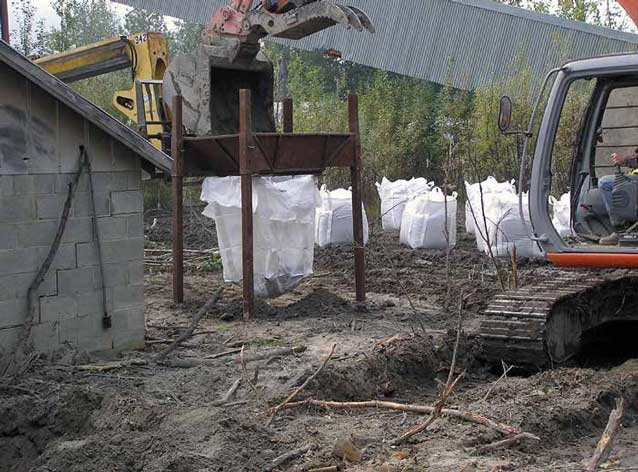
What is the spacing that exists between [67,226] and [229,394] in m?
2.23

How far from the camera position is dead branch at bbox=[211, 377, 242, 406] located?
6.22m

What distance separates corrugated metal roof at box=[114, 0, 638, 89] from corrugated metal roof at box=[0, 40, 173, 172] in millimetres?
15145

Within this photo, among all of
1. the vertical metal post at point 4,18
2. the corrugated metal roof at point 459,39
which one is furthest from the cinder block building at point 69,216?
the corrugated metal roof at point 459,39

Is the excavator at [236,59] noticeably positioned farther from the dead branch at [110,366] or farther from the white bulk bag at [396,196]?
the white bulk bag at [396,196]

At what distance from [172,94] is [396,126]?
13268 mm

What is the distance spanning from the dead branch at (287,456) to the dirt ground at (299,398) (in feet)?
0.07

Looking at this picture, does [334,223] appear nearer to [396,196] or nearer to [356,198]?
[396,196]

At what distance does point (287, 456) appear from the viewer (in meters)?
5.14

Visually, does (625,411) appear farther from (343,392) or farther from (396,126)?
(396,126)

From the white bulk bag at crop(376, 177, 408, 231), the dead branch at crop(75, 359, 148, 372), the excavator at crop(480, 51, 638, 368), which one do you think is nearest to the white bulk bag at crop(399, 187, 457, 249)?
the white bulk bag at crop(376, 177, 408, 231)

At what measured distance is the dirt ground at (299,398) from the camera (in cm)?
523

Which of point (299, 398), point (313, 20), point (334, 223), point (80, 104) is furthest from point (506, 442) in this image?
point (334, 223)

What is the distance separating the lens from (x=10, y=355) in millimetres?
7191

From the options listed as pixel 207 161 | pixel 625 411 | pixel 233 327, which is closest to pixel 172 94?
pixel 207 161
